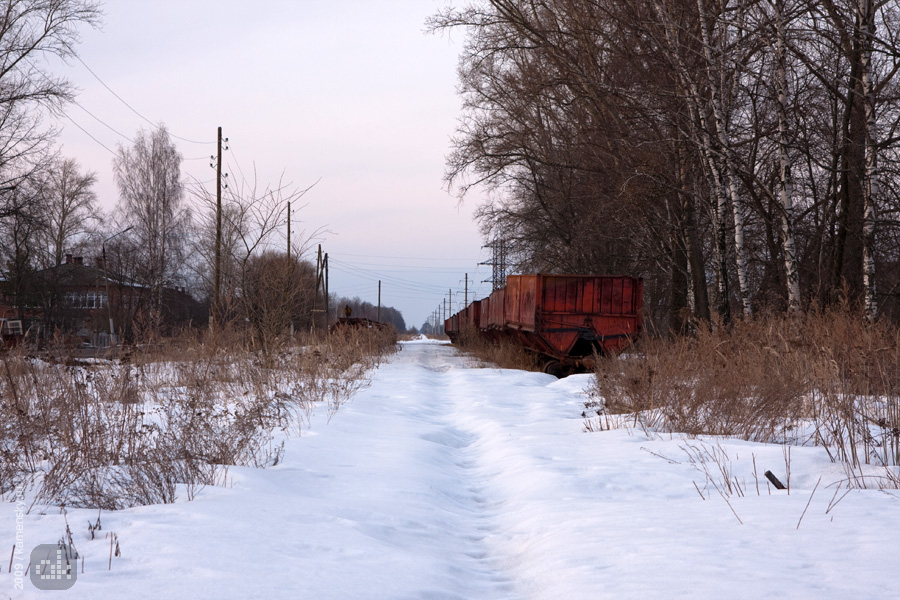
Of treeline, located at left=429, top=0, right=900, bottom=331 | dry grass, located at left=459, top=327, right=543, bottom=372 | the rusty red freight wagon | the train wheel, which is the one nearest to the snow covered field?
treeline, located at left=429, top=0, right=900, bottom=331

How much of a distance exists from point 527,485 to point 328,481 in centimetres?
145

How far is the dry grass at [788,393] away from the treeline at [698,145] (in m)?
2.42

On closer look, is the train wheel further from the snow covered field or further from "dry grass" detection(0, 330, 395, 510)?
the snow covered field

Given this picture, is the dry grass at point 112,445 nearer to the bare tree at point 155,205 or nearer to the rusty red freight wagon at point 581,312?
the rusty red freight wagon at point 581,312

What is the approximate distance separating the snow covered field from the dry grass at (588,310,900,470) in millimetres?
523

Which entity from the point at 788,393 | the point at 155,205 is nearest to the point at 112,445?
the point at 788,393

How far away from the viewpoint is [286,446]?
245 inches

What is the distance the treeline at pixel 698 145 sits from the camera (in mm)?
11906

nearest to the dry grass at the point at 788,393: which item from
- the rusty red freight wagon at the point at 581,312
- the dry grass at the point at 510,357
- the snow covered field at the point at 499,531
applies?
the snow covered field at the point at 499,531

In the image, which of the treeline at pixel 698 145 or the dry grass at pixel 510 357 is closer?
the treeline at pixel 698 145

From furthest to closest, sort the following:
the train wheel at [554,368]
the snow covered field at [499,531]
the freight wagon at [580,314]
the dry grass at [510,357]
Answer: the dry grass at [510,357]
the train wheel at [554,368]
the freight wagon at [580,314]
the snow covered field at [499,531]

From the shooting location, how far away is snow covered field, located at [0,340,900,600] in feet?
9.17

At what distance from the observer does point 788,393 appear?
6.23 meters

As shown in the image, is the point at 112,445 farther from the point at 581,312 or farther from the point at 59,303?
the point at 59,303
